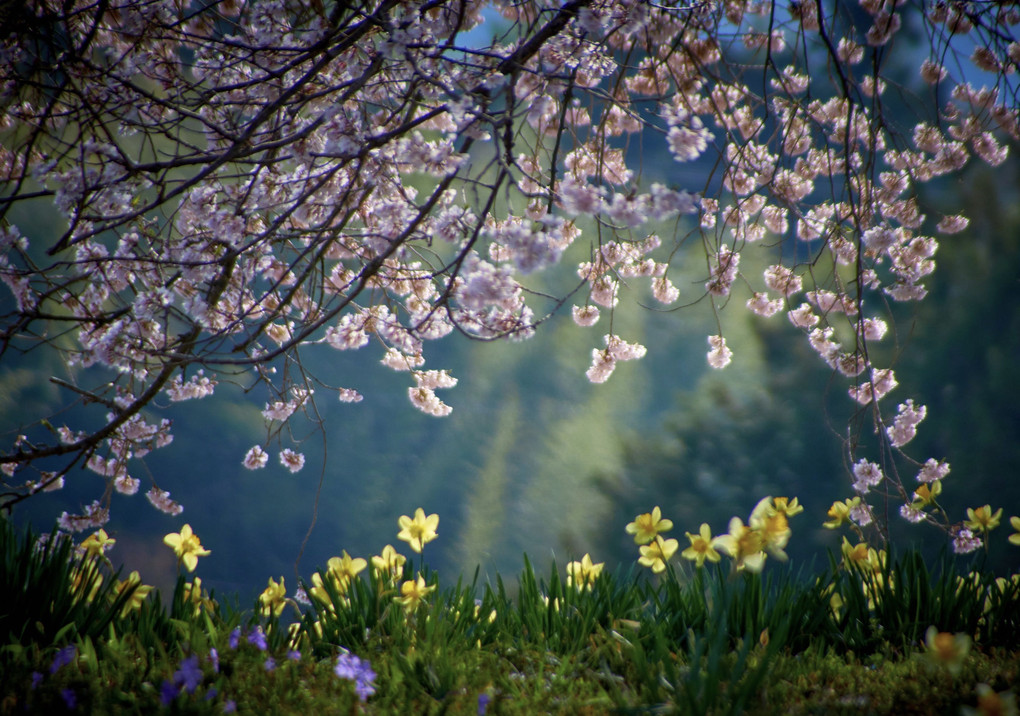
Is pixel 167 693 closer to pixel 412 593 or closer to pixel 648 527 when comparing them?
pixel 412 593

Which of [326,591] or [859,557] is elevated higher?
[859,557]

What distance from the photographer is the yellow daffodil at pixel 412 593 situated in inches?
67.3

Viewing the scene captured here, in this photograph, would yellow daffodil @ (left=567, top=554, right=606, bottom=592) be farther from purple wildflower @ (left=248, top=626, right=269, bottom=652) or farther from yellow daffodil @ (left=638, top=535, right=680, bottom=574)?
purple wildflower @ (left=248, top=626, right=269, bottom=652)

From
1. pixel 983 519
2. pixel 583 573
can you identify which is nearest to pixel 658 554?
pixel 583 573

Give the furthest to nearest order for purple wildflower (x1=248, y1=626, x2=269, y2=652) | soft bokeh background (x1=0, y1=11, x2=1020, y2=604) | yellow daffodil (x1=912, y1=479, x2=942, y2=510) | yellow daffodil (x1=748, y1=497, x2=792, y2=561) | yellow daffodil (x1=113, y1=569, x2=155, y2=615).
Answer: soft bokeh background (x1=0, y1=11, x2=1020, y2=604), yellow daffodil (x1=912, y1=479, x2=942, y2=510), yellow daffodil (x1=113, y1=569, x2=155, y2=615), purple wildflower (x1=248, y1=626, x2=269, y2=652), yellow daffodil (x1=748, y1=497, x2=792, y2=561)

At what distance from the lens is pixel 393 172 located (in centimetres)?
204

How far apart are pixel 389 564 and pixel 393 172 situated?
3.97 ft

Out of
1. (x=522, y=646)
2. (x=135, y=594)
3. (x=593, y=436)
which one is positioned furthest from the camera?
(x=593, y=436)

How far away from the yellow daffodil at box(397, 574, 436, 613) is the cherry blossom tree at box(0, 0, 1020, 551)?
0.66 meters

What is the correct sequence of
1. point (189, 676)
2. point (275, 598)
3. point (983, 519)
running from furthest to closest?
point (983, 519), point (275, 598), point (189, 676)

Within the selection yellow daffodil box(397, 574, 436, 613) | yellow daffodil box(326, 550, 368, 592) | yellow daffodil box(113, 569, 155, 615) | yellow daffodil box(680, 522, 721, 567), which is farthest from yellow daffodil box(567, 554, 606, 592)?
yellow daffodil box(113, 569, 155, 615)

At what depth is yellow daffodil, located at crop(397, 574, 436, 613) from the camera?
Result: 67.3 inches

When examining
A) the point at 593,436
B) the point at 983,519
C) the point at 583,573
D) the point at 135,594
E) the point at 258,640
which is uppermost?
the point at 593,436

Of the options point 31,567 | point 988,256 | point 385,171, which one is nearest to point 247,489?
point 31,567
